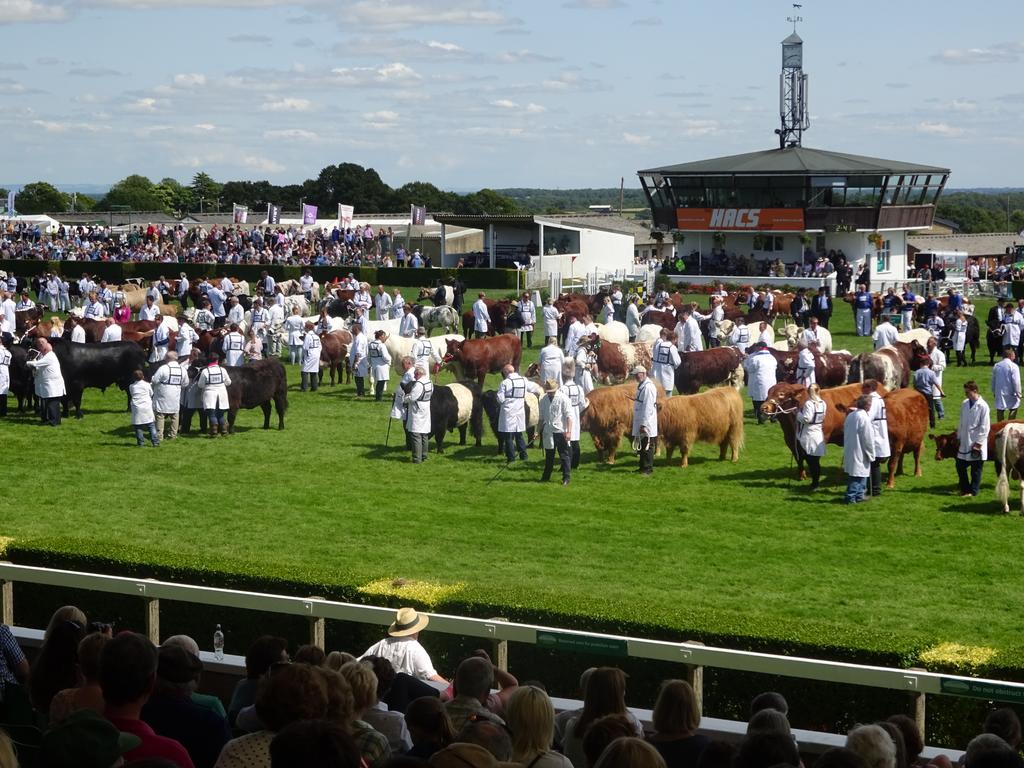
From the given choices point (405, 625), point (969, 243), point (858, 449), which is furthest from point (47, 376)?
point (969, 243)

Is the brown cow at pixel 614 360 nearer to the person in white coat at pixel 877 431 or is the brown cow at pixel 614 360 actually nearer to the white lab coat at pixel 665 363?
the white lab coat at pixel 665 363

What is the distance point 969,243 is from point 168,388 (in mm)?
74737

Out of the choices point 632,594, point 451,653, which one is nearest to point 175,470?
point 632,594

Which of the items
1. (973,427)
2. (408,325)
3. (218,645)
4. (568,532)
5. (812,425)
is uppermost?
(408,325)

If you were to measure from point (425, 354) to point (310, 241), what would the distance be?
33129 mm

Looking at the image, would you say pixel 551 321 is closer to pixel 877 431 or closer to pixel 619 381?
pixel 619 381

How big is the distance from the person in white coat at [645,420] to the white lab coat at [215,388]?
729 centimetres

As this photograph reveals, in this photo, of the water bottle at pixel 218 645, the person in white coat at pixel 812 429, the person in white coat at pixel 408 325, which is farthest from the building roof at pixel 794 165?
the water bottle at pixel 218 645

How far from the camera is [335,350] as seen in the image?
92.0 feet

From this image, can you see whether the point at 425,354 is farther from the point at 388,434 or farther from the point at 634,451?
the point at 634,451

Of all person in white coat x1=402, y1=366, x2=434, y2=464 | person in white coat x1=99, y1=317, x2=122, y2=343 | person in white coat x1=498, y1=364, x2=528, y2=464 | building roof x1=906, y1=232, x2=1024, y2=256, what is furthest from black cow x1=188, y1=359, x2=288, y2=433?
building roof x1=906, y1=232, x2=1024, y2=256

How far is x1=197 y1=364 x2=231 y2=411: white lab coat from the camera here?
22.0 meters

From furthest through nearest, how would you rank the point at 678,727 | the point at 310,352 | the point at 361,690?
the point at 310,352
the point at 361,690
the point at 678,727

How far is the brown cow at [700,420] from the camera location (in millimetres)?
19844
